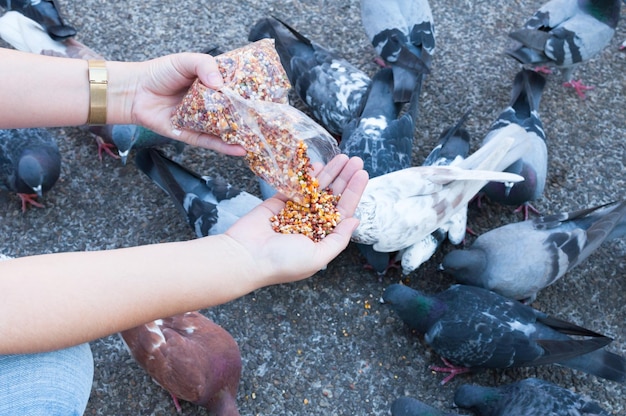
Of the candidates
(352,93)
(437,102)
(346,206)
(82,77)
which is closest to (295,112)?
(346,206)

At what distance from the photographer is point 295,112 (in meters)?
2.34

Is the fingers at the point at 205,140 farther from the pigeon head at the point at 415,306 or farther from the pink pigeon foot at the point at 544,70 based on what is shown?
the pink pigeon foot at the point at 544,70

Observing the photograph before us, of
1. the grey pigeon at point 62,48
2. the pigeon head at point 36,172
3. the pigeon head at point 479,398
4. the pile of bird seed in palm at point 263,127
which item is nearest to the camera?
the pile of bird seed in palm at point 263,127

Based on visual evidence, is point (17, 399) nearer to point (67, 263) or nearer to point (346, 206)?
point (67, 263)

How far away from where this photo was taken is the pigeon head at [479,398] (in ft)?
8.60

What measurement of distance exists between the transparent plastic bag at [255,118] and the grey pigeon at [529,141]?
1.37 metres

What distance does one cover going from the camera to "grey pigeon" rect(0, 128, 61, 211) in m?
3.08

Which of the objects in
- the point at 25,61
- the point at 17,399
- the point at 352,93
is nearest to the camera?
the point at 17,399

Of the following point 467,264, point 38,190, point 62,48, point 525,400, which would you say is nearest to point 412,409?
point 525,400

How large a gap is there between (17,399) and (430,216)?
1.87 metres

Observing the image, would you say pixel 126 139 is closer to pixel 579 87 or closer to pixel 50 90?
pixel 50 90

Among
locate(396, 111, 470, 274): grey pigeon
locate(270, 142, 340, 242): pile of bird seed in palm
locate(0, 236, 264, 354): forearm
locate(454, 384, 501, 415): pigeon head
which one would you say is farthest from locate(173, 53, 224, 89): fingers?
locate(454, 384, 501, 415): pigeon head

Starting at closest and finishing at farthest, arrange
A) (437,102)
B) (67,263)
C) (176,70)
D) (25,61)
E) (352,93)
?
1. (67,263)
2. (25,61)
3. (176,70)
4. (352,93)
5. (437,102)

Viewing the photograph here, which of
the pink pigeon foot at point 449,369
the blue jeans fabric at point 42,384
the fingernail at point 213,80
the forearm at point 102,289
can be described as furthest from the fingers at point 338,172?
the pink pigeon foot at point 449,369
